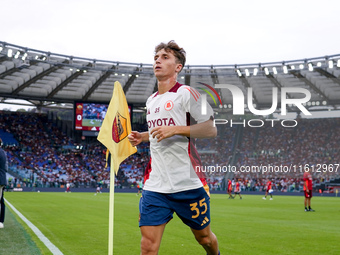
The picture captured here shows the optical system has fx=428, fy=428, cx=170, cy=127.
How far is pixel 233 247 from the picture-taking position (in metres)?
8.07

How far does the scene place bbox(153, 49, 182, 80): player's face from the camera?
181 inches

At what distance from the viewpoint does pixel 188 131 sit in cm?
425

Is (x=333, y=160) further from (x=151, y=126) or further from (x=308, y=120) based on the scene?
(x=151, y=126)

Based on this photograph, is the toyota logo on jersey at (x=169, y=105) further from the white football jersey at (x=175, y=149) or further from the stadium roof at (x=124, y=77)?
the stadium roof at (x=124, y=77)

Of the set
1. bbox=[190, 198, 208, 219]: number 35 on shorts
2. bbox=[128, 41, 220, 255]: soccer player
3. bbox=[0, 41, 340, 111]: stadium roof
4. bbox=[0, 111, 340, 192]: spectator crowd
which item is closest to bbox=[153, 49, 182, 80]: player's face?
bbox=[128, 41, 220, 255]: soccer player

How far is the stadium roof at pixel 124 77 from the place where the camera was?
40312 millimetres

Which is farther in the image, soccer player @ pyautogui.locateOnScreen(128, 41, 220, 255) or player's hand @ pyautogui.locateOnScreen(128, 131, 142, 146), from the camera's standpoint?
player's hand @ pyautogui.locateOnScreen(128, 131, 142, 146)

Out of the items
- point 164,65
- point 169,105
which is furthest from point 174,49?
point 169,105

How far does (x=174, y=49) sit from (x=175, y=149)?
1.09m

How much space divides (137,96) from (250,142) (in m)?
15.0

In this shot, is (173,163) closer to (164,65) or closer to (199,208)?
(199,208)

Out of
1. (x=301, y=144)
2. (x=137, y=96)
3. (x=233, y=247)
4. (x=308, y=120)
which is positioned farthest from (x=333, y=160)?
(x=233, y=247)

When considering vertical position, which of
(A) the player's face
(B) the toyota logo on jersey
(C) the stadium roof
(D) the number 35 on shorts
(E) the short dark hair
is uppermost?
(C) the stadium roof

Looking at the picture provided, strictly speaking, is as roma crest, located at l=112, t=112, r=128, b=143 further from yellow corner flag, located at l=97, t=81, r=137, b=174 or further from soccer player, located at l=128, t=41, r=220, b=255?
soccer player, located at l=128, t=41, r=220, b=255
